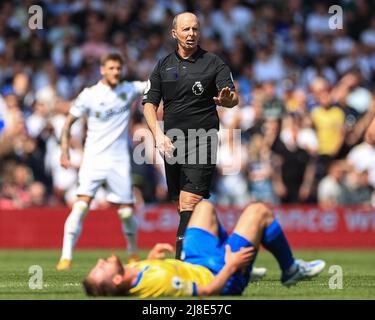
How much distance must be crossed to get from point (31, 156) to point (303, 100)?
5.80m

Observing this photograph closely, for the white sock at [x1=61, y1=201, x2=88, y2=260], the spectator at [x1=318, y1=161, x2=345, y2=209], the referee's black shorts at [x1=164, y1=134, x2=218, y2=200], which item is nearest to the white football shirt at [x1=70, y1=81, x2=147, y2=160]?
the white sock at [x1=61, y1=201, x2=88, y2=260]

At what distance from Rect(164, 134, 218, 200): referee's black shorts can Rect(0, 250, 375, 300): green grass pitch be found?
130 cm

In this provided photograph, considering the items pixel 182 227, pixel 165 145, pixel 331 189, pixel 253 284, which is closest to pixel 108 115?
pixel 182 227

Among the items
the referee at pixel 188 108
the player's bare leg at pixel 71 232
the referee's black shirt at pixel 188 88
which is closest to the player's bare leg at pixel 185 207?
the referee at pixel 188 108

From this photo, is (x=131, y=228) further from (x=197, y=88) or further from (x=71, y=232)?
(x=197, y=88)

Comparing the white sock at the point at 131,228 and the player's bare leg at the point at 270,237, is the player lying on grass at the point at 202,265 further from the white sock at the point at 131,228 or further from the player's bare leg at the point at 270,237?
the white sock at the point at 131,228

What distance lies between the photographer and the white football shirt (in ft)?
49.7

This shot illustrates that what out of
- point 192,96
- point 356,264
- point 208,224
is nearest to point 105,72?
point 192,96

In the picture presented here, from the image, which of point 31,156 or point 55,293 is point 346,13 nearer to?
point 31,156

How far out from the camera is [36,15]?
22.7 meters

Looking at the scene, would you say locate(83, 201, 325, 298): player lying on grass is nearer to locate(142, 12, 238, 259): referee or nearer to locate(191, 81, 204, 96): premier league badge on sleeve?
locate(142, 12, 238, 259): referee

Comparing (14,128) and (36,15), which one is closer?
(14,128)

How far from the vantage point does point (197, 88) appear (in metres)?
12.0

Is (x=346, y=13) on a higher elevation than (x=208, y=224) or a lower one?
higher
